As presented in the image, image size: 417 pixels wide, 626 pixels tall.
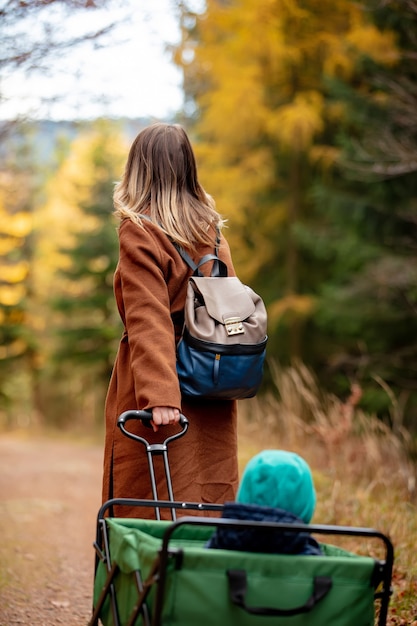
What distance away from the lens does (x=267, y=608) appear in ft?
6.14

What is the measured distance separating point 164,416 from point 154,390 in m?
0.09

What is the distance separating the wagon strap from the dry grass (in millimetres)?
1757

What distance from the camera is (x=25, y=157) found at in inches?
1165

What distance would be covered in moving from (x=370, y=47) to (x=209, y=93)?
2914mm

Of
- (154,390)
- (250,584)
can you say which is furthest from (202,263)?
(250,584)

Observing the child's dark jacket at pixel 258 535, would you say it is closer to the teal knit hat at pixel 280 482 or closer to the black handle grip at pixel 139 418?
the teal knit hat at pixel 280 482

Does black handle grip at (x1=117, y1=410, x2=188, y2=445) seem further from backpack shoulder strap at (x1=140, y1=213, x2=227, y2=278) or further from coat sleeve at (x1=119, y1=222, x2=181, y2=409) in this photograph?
backpack shoulder strap at (x1=140, y1=213, x2=227, y2=278)

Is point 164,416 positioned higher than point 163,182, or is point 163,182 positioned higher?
point 163,182

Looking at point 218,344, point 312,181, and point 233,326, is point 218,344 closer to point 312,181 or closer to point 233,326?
point 233,326

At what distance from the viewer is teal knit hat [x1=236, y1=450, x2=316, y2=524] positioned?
201 cm

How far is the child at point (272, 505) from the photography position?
6.38ft

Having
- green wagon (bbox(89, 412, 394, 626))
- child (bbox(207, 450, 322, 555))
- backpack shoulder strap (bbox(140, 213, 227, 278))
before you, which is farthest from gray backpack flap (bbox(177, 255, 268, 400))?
green wagon (bbox(89, 412, 394, 626))

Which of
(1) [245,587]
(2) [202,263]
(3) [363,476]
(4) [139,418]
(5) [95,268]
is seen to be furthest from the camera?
(5) [95,268]

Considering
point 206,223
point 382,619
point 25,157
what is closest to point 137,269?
point 206,223
